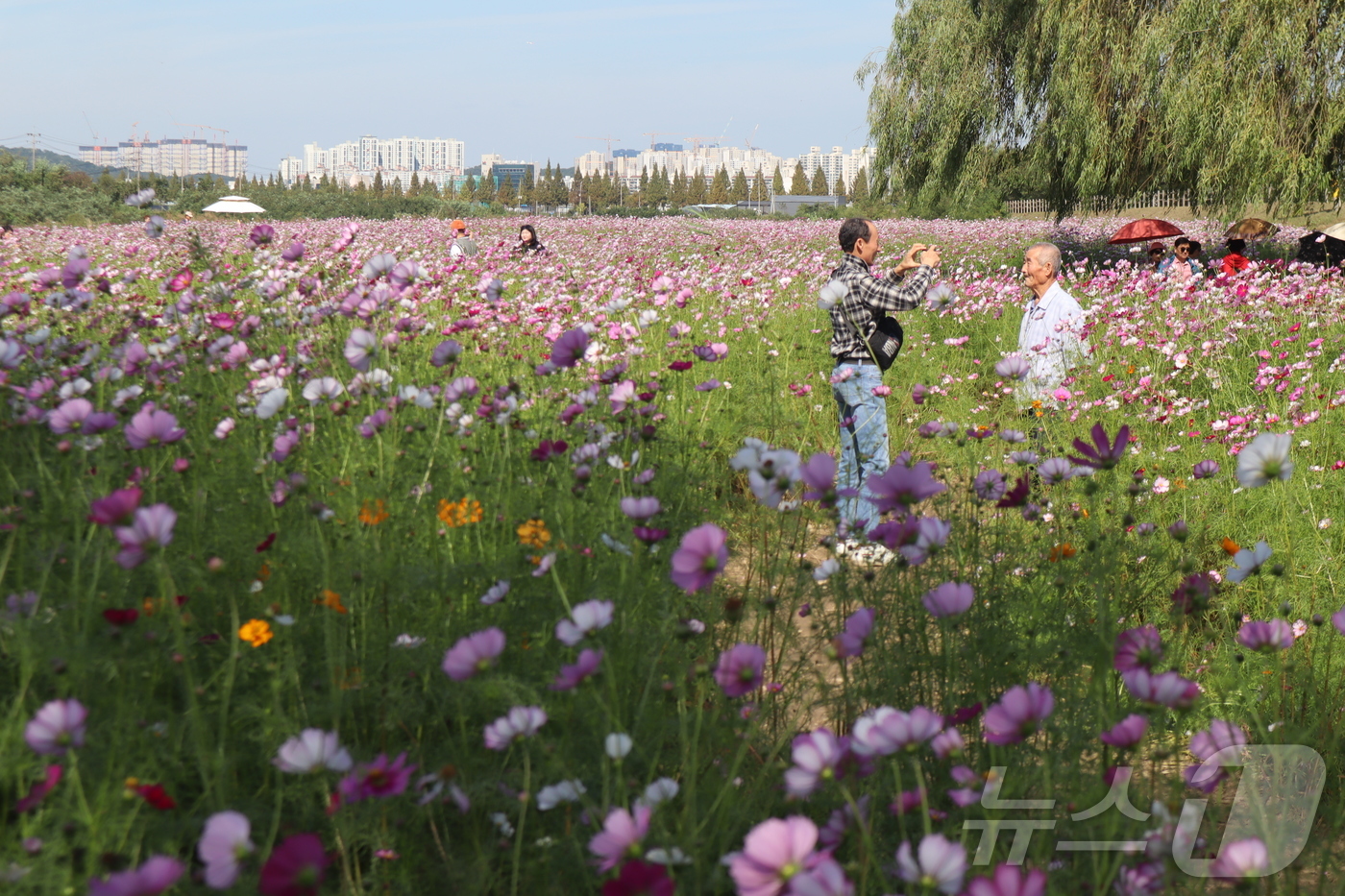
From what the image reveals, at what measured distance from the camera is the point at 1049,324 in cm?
507

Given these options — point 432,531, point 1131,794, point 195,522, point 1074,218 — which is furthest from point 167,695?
point 1074,218

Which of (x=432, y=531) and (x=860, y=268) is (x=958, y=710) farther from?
(x=860, y=268)

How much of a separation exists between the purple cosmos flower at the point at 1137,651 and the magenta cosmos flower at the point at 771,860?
0.67 m

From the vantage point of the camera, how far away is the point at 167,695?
5.82ft

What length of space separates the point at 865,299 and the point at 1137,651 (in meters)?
2.86

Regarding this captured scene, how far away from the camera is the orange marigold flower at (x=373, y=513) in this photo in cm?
193

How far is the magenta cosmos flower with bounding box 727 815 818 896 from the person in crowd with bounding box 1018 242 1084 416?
4.08 metres

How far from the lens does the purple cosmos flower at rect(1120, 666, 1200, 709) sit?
1.18 meters

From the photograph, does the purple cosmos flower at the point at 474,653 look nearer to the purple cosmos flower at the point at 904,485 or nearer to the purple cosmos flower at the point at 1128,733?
the purple cosmos flower at the point at 904,485

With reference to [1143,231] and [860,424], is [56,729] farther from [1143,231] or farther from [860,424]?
[1143,231]

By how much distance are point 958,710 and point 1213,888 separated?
87cm

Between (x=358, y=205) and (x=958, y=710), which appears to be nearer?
(x=958, y=710)

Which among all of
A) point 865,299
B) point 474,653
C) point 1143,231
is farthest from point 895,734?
point 1143,231

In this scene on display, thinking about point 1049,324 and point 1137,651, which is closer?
point 1137,651
